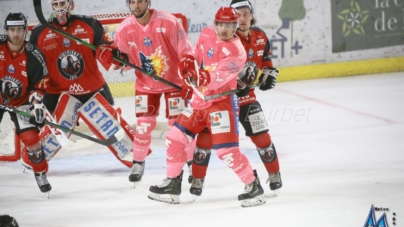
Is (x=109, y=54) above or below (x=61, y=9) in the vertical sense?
below

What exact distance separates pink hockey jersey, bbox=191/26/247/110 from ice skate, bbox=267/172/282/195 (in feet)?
2.01

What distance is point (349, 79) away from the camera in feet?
30.1

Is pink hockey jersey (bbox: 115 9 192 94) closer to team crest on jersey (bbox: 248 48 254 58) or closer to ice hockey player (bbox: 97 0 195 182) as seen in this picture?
ice hockey player (bbox: 97 0 195 182)

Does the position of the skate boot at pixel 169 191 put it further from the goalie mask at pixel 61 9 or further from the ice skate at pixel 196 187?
the goalie mask at pixel 61 9

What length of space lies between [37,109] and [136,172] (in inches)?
30.3

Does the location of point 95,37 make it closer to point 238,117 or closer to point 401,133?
point 238,117

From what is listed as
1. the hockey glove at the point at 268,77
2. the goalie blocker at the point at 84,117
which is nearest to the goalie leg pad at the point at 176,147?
the hockey glove at the point at 268,77

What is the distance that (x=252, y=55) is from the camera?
5156 mm

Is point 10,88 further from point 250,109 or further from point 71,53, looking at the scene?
point 250,109

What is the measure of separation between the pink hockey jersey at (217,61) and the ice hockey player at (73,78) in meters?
0.98

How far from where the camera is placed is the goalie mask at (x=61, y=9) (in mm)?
5531

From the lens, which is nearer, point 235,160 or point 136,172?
point 235,160

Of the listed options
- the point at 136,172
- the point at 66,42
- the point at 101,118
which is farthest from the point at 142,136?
the point at 66,42

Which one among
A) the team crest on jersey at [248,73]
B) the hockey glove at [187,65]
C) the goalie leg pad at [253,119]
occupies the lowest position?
the goalie leg pad at [253,119]
